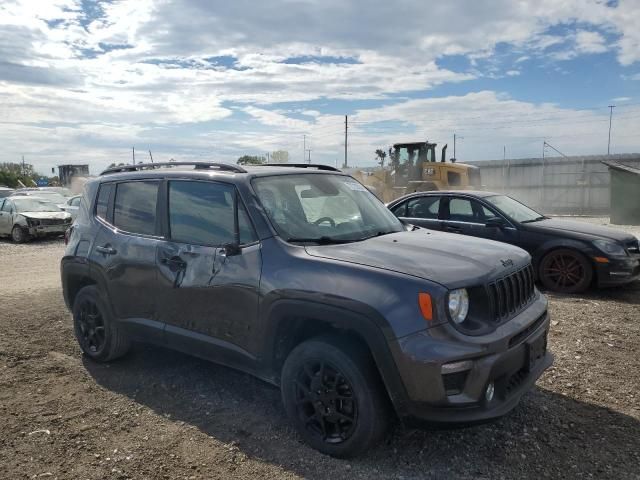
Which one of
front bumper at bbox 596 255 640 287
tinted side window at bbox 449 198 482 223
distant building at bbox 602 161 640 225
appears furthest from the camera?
distant building at bbox 602 161 640 225

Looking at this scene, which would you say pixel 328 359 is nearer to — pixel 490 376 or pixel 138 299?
pixel 490 376

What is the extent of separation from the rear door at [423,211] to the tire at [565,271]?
169cm

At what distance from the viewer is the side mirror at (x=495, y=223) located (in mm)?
7891

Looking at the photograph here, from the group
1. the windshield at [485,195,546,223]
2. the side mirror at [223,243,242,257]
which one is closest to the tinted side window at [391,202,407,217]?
the windshield at [485,195,546,223]

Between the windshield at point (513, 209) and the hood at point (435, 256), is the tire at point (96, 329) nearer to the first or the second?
the hood at point (435, 256)

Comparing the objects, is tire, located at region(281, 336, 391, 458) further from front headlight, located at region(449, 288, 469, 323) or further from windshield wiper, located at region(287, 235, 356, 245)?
windshield wiper, located at region(287, 235, 356, 245)

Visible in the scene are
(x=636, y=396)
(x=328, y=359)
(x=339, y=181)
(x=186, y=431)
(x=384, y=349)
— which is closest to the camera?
(x=384, y=349)

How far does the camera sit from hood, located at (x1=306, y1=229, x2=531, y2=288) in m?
3.08

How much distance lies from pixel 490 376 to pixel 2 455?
123 inches

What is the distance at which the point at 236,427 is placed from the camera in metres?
3.71

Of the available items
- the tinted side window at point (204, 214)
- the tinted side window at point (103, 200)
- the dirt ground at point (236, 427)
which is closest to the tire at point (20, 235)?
the dirt ground at point (236, 427)

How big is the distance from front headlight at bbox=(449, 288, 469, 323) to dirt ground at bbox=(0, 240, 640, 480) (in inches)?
37.5

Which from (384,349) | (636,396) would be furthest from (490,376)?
(636,396)

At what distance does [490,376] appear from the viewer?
2949mm
